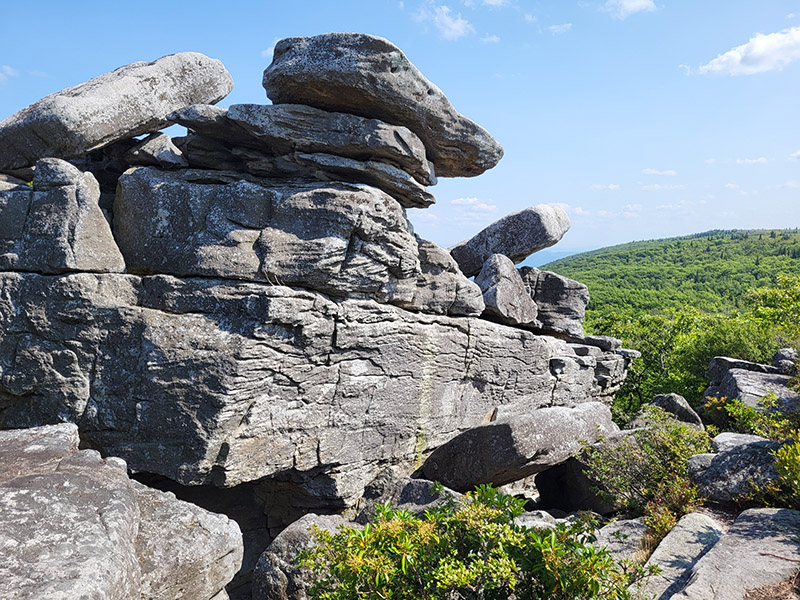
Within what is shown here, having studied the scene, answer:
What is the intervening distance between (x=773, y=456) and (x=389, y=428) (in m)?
7.63

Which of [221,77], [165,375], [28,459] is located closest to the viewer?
[28,459]

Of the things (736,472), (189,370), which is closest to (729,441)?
(736,472)

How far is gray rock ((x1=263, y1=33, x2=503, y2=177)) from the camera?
467 inches

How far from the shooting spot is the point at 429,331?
44.5 feet

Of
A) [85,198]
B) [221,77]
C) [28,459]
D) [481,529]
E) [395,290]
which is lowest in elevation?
[481,529]

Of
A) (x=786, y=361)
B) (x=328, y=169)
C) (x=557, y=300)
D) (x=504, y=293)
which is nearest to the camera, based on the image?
(x=328, y=169)

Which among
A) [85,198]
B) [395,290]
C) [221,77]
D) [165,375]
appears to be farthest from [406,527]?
[221,77]

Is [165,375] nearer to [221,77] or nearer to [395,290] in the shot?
[395,290]

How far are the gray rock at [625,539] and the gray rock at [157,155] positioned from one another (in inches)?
452

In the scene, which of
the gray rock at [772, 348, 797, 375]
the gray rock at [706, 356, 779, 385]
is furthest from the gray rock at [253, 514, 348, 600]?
the gray rock at [772, 348, 797, 375]

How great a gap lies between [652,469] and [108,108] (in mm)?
13510

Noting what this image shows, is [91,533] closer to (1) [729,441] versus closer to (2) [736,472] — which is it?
(2) [736,472]

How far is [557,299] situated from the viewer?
1891 centimetres

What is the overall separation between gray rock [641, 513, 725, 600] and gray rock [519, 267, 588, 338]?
9.91 metres
